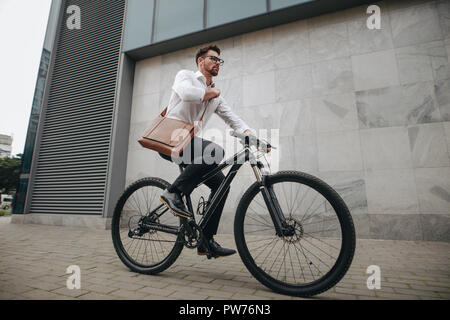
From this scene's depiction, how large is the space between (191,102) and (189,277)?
63.4 inches

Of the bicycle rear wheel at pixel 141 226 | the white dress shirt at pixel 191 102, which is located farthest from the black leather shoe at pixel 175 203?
the white dress shirt at pixel 191 102

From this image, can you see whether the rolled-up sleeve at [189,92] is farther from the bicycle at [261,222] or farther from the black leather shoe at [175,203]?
the black leather shoe at [175,203]

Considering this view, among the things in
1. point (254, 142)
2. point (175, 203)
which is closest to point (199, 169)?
point (175, 203)

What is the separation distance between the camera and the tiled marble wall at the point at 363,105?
4258 millimetres

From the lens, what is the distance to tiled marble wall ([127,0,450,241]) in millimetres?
4258

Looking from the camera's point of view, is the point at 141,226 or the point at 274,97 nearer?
the point at 141,226

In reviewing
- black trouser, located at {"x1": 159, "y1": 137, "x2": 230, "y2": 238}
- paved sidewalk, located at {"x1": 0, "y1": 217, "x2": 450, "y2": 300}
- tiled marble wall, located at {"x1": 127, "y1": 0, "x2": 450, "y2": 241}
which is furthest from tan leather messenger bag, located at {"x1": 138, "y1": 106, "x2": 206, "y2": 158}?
tiled marble wall, located at {"x1": 127, "y1": 0, "x2": 450, "y2": 241}

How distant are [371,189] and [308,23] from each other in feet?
13.1

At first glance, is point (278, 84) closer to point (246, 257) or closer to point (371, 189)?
point (371, 189)

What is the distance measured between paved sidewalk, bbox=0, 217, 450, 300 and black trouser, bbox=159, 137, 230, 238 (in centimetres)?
50

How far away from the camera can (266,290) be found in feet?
6.06

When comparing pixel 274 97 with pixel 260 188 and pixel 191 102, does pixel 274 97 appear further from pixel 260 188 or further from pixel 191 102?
pixel 260 188

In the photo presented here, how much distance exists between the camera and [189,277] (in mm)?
2219

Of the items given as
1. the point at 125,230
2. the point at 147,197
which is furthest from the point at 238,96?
the point at 125,230
